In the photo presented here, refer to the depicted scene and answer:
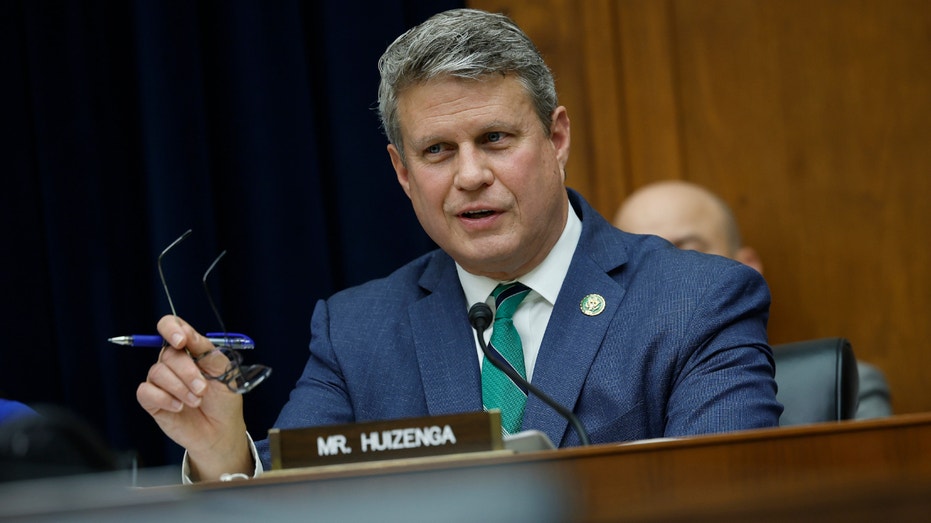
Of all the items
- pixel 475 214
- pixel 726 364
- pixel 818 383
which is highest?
pixel 475 214

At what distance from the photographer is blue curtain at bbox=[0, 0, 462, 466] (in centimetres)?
272

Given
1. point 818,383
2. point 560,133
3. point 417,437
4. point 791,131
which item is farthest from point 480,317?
point 791,131

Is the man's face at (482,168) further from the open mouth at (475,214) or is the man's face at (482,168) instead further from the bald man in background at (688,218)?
the bald man in background at (688,218)

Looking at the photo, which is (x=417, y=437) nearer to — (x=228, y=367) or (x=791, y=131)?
(x=228, y=367)

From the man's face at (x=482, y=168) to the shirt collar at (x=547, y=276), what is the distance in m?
0.05

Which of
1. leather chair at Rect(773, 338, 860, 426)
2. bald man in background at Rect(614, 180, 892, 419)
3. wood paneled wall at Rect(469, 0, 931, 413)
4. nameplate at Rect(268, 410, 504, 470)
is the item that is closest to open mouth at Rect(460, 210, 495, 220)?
leather chair at Rect(773, 338, 860, 426)

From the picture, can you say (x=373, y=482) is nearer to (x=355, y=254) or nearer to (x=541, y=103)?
(x=541, y=103)

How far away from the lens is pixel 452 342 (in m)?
2.01

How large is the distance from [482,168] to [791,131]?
136 centimetres

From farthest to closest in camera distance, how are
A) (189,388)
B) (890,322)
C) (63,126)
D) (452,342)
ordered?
(890,322) → (63,126) → (452,342) → (189,388)

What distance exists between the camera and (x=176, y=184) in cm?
272

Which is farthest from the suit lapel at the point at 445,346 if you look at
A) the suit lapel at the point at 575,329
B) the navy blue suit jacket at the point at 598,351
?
the suit lapel at the point at 575,329

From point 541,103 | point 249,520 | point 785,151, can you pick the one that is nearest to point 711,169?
point 785,151

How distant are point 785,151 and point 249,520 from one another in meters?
2.71
